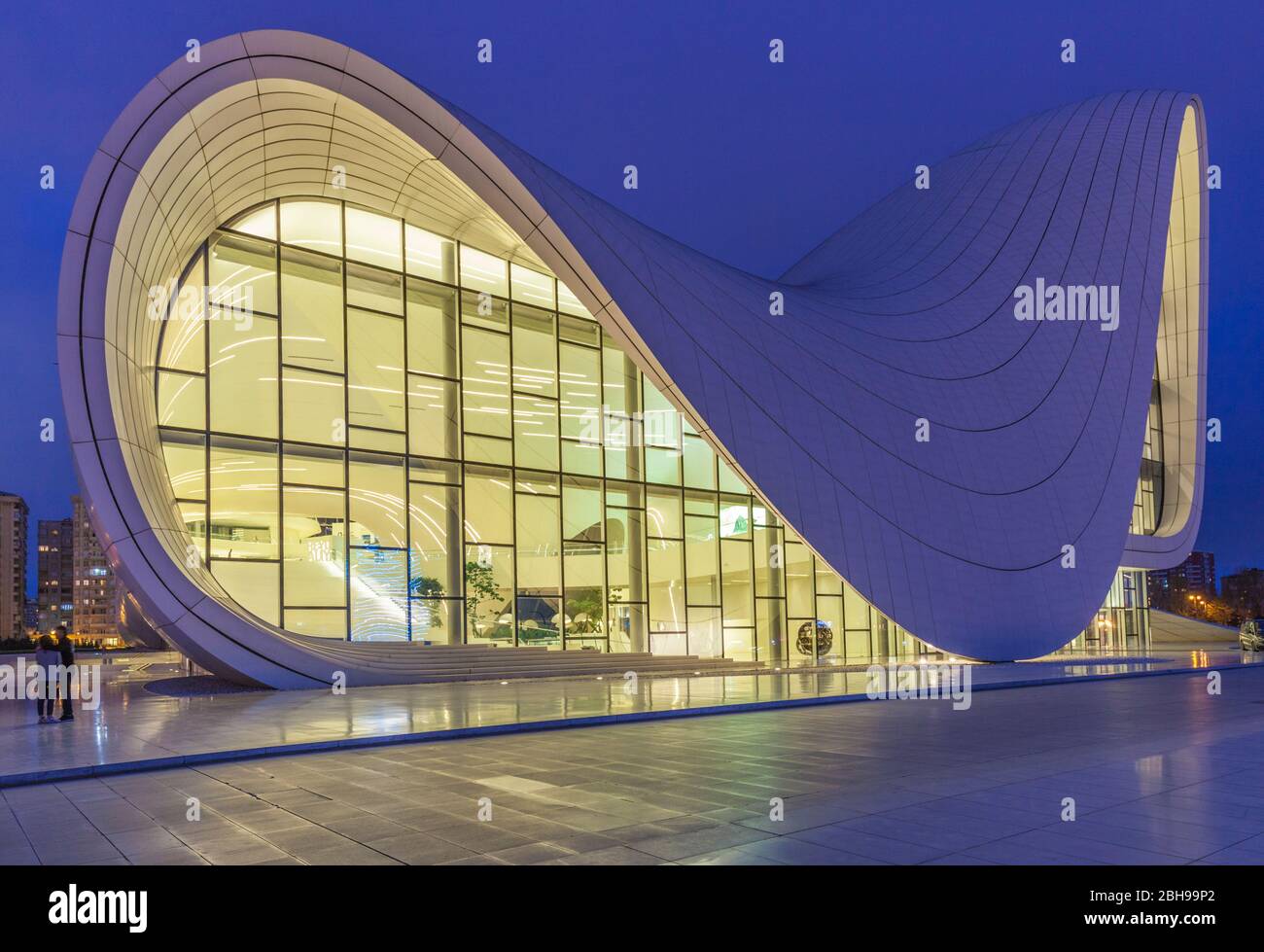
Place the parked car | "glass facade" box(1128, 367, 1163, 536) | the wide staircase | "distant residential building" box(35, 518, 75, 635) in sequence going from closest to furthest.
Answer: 1. the wide staircase
2. the parked car
3. "glass facade" box(1128, 367, 1163, 536)
4. "distant residential building" box(35, 518, 75, 635)

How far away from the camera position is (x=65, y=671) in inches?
495

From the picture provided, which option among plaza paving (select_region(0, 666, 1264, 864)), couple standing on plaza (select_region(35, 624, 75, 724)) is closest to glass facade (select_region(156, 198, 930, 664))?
couple standing on plaza (select_region(35, 624, 75, 724))

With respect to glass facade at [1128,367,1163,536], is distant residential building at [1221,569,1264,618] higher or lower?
lower

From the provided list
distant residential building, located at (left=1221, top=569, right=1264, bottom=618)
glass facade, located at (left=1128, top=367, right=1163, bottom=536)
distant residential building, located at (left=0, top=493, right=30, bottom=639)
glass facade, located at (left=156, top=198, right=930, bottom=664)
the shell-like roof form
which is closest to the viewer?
the shell-like roof form

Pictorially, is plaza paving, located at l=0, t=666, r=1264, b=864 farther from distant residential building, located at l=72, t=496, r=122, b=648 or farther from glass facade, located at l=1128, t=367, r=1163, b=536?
distant residential building, located at l=72, t=496, r=122, b=648

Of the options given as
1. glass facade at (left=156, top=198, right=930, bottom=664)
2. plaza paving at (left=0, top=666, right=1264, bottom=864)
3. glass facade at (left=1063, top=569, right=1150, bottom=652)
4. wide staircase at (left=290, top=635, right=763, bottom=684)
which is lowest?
glass facade at (left=1063, top=569, right=1150, bottom=652)

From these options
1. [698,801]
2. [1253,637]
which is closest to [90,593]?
[1253,637]

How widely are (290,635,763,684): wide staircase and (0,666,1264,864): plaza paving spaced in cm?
887

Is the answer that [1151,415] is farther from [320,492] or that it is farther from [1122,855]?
[1122,855]

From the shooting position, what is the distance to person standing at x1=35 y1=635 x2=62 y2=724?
12.1 meters

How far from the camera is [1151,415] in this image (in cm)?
4316

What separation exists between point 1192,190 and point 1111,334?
37.7 feet

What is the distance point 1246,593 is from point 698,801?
13658 centimetres
